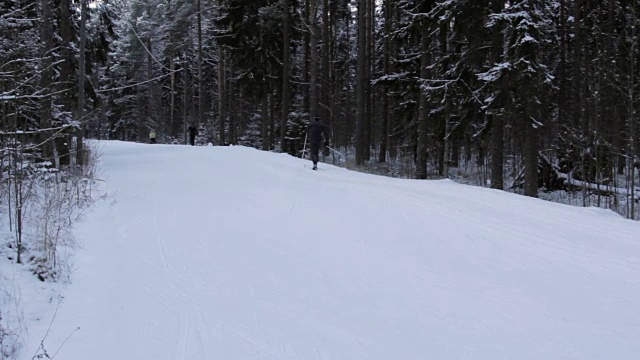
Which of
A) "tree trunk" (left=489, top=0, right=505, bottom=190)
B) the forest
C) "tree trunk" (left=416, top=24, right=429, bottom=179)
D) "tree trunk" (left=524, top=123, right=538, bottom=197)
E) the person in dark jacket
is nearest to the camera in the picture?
the forest

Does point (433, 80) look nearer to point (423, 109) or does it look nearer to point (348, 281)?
point (423, 109)

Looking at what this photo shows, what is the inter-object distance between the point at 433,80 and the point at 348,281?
14204 mm

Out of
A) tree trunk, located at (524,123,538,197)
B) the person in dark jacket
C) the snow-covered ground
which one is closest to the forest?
tree trunk, located at (524,123,538,197)

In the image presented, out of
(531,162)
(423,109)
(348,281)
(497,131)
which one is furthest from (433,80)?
(348,281)

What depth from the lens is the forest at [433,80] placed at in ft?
44.1

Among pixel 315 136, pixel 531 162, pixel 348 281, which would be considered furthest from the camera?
pixel 315 136

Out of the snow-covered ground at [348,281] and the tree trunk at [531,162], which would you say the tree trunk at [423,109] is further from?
the snow-covered ground at [348,281]

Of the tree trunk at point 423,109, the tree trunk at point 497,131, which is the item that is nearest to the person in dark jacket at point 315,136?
the tree trunk at point 423,109

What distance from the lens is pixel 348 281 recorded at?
590cm

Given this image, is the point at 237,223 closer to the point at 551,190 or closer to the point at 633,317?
the point at 633,317

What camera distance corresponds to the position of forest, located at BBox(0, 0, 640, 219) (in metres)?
13.4

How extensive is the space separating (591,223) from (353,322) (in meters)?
5.66

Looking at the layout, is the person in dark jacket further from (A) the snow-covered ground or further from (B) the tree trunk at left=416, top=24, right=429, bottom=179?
(A) the snow-covered ground

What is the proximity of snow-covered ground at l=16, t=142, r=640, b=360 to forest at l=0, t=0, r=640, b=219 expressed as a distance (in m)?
2.00
